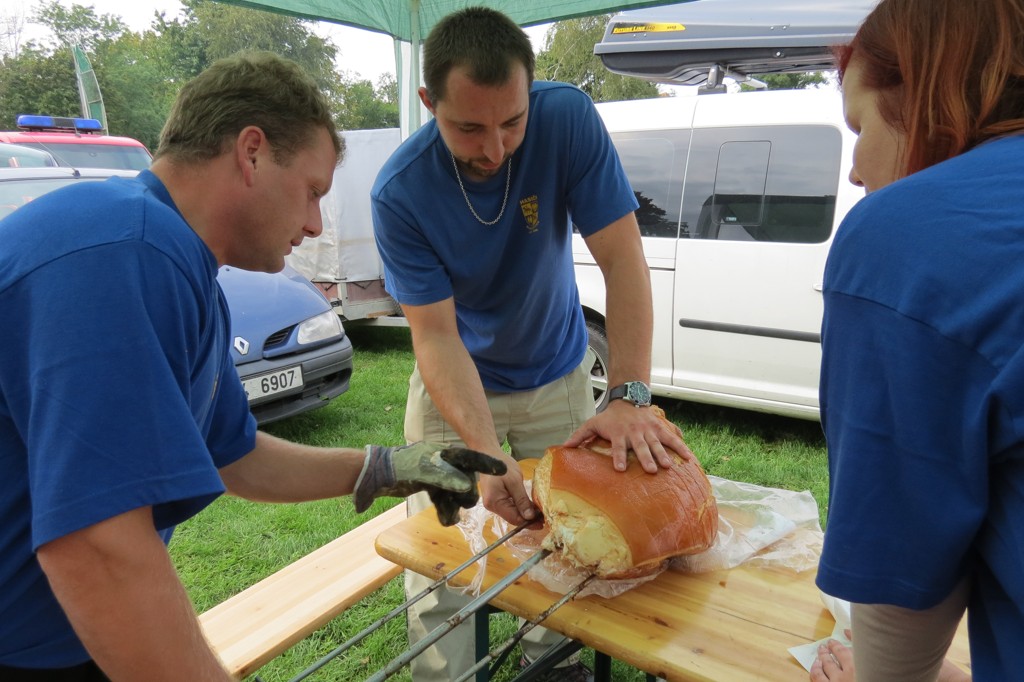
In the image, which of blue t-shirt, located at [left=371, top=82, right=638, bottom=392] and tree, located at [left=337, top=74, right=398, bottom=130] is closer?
blue t-shirt, located at [left=371, top=82, right=638, bottom=392]

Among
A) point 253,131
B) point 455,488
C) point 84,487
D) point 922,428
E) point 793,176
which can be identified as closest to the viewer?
point 922,428

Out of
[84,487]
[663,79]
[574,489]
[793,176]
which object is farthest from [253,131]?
[663,79]

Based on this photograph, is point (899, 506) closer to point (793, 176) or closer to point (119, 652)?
point (119, 652)

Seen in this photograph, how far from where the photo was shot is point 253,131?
1.32 metres

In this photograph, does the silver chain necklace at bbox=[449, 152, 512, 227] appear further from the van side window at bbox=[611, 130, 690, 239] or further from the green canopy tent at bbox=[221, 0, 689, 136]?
the van side window at bbox=[611, 130, 690, 239]

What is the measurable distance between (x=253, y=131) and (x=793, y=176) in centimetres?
418

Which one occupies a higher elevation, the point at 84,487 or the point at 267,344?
the point at 84,487

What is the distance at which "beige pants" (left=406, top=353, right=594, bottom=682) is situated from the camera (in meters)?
2.57

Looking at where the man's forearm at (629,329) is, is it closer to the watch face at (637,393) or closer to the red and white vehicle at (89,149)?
the watch face at (637,393)

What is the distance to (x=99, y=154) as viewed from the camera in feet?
32.8

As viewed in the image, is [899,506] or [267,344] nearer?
[899,506]

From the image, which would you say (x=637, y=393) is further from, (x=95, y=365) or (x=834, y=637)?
(x=95, y=365)

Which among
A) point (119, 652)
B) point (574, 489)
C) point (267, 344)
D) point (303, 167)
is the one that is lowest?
point (267, 344)

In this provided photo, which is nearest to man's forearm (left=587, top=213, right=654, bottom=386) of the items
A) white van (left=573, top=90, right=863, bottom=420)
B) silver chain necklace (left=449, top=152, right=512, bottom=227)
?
silver chain necklace (left=449, top=152, right=512, bottom=227)
